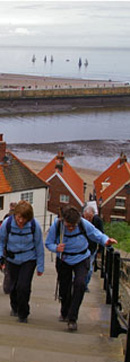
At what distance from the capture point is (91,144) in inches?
2159

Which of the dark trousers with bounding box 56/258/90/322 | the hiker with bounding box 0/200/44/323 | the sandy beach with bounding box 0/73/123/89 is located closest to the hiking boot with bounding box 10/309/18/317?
the hiker with bounding box 0/200/44/323

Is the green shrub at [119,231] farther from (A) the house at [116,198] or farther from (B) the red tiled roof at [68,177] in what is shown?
(B) the red tiled roof at [68,177]

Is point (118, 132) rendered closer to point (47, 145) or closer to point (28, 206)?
point (47, 145)

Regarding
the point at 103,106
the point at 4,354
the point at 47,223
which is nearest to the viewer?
the point at 4,354

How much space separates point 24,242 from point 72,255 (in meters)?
0.50

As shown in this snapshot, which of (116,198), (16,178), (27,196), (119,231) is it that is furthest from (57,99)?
(119,231)

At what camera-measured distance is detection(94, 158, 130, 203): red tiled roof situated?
85.6ft

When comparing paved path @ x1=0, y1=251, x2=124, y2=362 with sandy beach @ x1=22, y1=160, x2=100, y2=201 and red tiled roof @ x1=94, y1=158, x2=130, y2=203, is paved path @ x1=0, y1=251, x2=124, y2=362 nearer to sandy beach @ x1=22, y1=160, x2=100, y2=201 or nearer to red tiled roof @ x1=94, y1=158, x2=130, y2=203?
red tiled roof @ x1=94, y1=158, x2=130, y2=203

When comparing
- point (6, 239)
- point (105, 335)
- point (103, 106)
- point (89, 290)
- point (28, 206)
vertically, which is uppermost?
point (28, 206)

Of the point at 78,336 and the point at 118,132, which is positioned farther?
the point at 118,132

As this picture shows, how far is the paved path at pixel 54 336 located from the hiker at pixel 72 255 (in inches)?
8.8

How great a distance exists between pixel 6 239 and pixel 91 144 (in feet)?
162

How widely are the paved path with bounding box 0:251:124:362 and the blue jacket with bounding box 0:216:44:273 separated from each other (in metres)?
0.62

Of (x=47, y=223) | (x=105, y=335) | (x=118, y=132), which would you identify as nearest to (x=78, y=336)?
(x=105, y=335)
